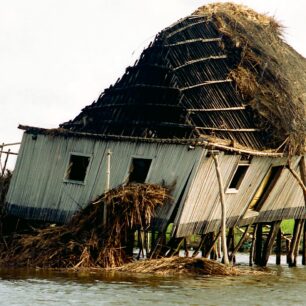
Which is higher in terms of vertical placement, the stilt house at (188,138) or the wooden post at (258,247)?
the stilt house at (188,138)

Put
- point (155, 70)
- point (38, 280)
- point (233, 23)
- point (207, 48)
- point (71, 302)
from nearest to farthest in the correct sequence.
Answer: point (71, 302) < point (38, 280) < point (155, 70) < point (207, 48) < point (233, 23)

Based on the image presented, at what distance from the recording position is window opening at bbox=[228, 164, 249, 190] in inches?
1025

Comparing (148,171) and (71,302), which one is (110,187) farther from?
(71,302)

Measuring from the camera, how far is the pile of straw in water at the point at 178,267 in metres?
22.9

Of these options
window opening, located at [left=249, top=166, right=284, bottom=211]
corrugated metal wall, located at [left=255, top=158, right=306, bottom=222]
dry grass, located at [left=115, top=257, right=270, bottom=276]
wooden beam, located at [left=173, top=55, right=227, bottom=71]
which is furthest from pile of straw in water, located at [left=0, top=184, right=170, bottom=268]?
corrugated metal wall, located at [left=255, top=158, right=306, bottom=222]

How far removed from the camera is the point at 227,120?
2630 cm

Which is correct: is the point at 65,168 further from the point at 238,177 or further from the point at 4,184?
the point at 238,177

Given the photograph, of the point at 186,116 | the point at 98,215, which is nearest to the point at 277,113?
the point at 186,116

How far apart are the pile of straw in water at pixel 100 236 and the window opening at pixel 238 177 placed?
361cm

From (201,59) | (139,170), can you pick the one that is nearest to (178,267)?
(139,170)

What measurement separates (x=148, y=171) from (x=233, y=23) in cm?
868

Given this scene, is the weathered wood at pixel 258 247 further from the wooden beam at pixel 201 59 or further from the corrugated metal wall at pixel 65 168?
the corrugated metal wall at pixel 65 168

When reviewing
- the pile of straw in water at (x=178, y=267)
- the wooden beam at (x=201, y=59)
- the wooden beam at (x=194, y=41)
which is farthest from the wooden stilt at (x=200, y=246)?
the wooden beam at (x=194, y=41)

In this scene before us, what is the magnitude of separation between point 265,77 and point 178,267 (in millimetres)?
8719
